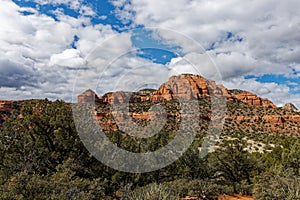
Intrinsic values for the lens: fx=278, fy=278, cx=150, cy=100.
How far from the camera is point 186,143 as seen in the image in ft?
54.0

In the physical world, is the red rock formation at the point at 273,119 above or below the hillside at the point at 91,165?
above

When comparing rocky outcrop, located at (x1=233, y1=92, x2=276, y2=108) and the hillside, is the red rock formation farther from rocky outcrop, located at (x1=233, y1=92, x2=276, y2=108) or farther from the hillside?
the hillside

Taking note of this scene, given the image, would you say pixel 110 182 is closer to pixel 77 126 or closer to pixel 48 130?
pixel 77 126

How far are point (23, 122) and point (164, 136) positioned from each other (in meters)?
7.40

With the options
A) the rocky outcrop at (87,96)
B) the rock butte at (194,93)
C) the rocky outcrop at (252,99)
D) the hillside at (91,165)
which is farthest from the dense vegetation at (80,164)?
the rocky outcrop at (252,99)

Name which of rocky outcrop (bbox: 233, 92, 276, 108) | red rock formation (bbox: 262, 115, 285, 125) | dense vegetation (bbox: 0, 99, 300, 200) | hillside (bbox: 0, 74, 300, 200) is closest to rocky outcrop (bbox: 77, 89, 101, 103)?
hillside (bbox: 0, 74, 300, 200)

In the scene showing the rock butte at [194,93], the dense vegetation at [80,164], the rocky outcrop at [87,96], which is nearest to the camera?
the dense vegetation at [80,164]

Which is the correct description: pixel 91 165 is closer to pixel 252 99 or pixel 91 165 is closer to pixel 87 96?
pixel 87 96

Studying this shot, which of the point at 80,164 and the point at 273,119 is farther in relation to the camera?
the point at 273,119

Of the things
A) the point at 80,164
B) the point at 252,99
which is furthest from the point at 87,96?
the point at 252,99

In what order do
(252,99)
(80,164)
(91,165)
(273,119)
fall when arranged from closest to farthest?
(80,164)
(91,165)
(273,119)
(252,99)

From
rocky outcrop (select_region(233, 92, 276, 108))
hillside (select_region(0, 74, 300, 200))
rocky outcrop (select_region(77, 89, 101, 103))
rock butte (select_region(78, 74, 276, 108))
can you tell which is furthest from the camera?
rocky outcrop (select_region(233, 92, 276, 108))

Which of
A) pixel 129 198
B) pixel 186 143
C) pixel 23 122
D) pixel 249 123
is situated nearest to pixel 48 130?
pixel 23 122

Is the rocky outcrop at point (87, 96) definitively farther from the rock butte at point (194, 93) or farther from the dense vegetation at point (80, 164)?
the dense vegetation at point (80, 164)
